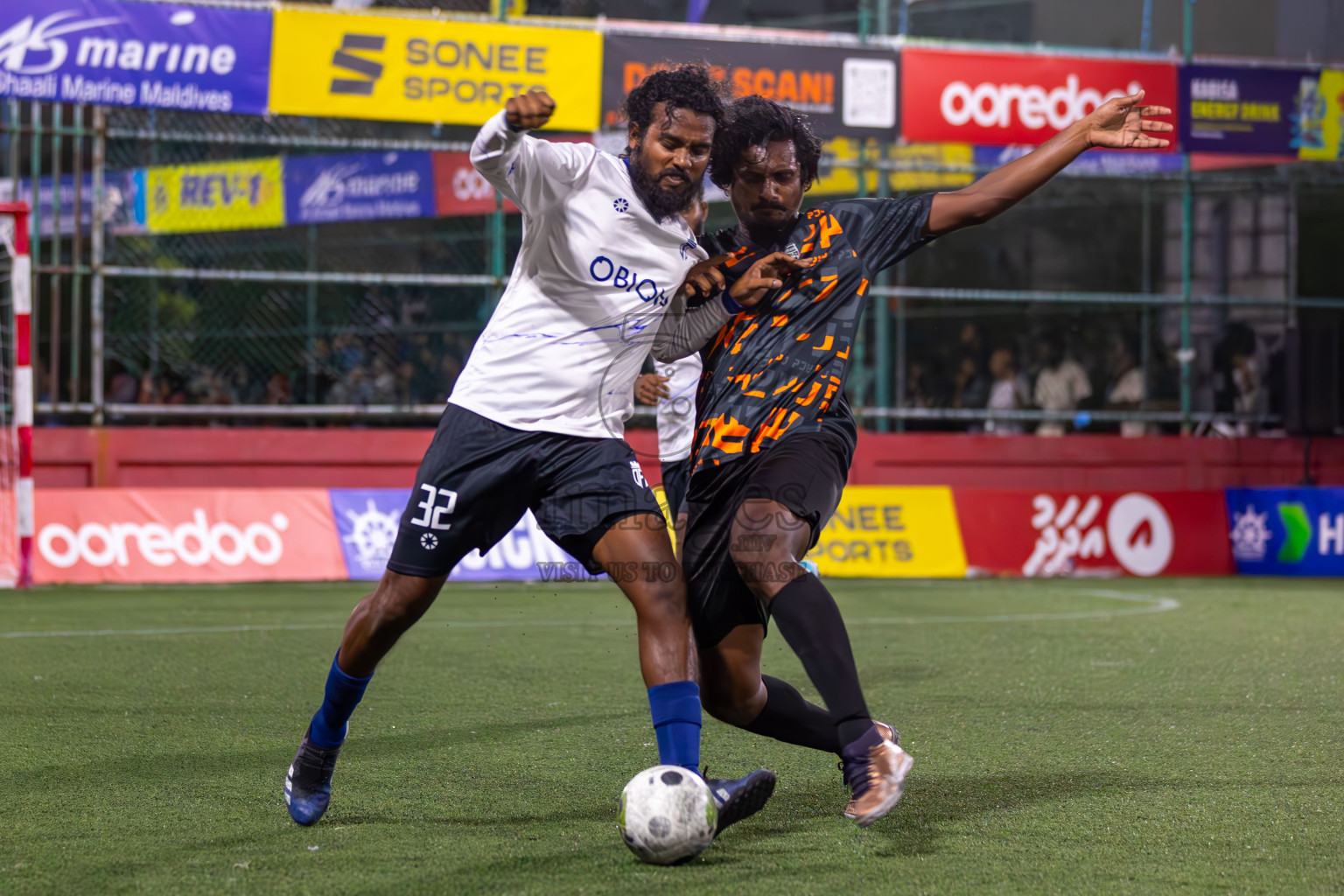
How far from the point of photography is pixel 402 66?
13.8 meters

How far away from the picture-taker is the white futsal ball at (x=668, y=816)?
10.9 feet

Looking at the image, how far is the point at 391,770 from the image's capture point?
4543 millimetres

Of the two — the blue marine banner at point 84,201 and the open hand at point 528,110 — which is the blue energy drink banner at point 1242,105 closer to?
the blue marine banner at point 84,201

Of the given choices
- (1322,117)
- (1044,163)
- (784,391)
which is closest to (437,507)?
(784,391)

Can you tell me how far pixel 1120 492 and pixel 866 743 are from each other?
1131 centimetres

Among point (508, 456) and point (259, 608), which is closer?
point (508, 456)

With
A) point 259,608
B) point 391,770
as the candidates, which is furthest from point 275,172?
point 391,770

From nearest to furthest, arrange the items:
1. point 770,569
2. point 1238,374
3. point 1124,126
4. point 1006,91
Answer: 1. point 770,569
2. point 1124,126
3. point 1006,91
4. point 1238,374

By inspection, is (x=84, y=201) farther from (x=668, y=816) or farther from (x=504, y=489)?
(x=668, y=816)

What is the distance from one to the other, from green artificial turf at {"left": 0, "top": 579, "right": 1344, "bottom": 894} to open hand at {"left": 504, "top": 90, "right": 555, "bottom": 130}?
184cm

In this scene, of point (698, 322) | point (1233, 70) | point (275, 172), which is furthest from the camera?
point (275, 172)

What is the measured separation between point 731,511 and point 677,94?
3.80ft

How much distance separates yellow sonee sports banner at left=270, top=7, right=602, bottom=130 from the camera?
13.7 meters

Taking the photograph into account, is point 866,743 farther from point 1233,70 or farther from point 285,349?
point 1233,70
